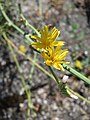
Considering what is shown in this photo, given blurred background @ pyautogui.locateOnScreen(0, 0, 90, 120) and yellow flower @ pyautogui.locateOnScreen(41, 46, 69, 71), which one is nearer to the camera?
yellow flower @ pyautogui.locateOnScreen(41, 46, 69, 71)

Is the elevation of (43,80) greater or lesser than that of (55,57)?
lesser

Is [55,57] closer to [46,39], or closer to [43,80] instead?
[46,39]

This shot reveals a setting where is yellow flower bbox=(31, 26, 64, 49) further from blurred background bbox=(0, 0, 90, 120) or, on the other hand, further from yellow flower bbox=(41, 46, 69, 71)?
blurred background bbox=(0, 0, 90, 120)

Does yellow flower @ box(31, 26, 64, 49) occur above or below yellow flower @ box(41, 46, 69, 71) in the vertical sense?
above

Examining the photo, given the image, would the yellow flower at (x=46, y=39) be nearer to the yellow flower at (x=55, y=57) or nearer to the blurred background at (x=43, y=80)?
the yellow flower at (x=55, y=57)

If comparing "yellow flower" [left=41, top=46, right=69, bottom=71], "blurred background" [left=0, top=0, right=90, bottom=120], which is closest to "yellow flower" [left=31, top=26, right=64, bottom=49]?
"yellow flower" [left=41, top=46, right=69, bottom=71]

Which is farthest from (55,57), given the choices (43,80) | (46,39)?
(43,80)

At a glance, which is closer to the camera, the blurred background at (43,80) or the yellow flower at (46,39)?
the yellow flower at (46,39)

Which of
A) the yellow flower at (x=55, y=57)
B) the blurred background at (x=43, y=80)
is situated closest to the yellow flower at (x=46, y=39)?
the yellow flower at (x=55, y=57)

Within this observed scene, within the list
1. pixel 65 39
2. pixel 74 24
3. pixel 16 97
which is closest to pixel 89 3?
pixel 74 24
